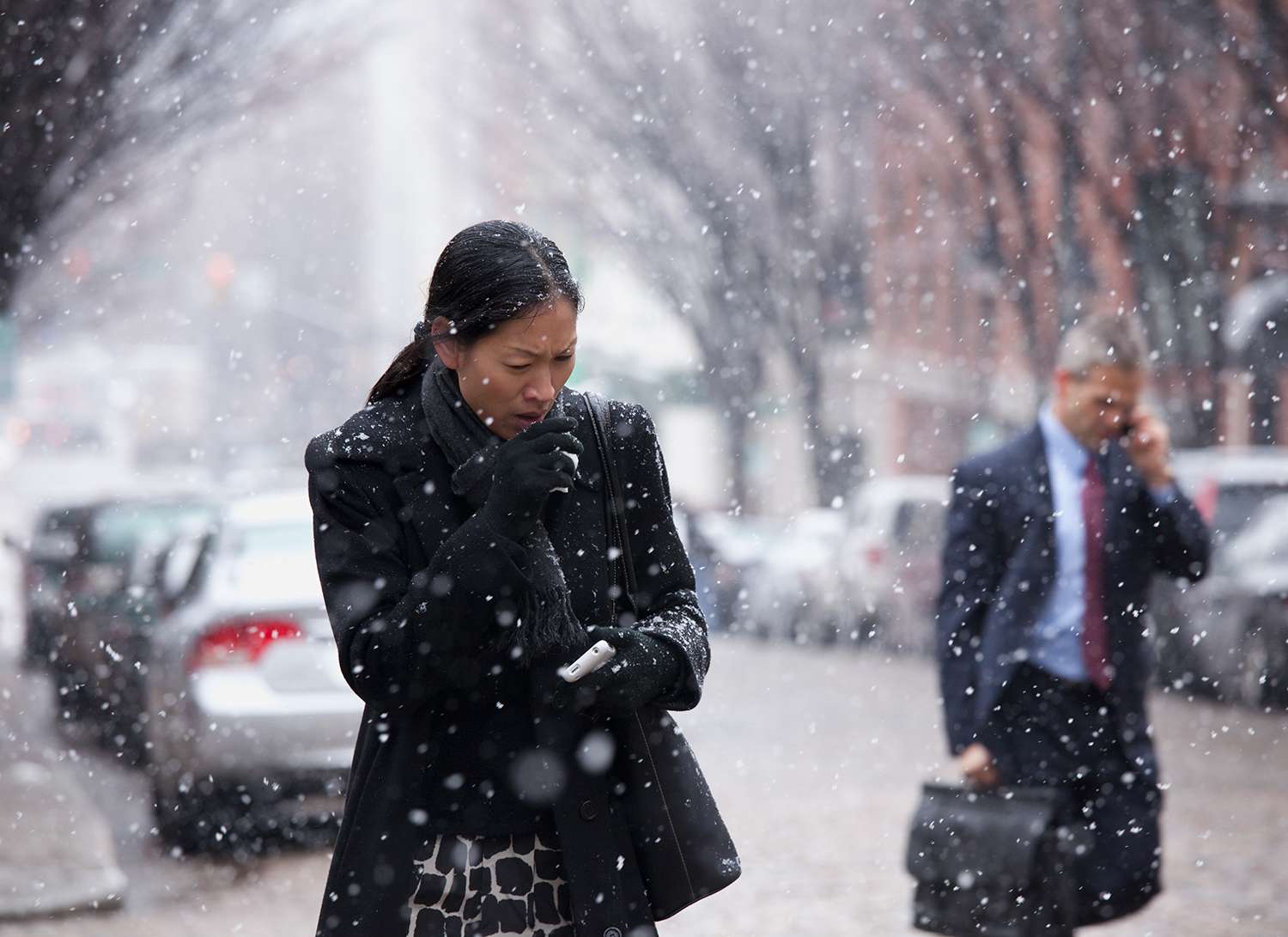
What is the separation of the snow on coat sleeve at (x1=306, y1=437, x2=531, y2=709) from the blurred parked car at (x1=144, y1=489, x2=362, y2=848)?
17.1 feet

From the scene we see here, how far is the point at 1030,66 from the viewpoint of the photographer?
56.3ft

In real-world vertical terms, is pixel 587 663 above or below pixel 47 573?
above

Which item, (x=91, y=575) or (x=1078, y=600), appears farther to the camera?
(x=91, y=575)

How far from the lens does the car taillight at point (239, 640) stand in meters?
8.32

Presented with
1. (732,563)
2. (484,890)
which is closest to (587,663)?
(484,890)

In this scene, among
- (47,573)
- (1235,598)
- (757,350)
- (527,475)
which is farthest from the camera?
(757,350)

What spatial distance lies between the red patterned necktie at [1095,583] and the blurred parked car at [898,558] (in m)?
13.6

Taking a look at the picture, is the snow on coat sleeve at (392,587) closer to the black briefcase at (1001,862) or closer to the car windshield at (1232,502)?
the black briefcase at (1001,862)

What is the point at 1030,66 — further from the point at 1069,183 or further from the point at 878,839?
the point at 878,839

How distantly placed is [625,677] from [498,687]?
0.19 meters

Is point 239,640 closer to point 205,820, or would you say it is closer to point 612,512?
point 205,820

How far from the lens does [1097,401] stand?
4719 millimetres

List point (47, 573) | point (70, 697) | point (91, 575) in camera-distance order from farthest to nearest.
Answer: point (47, 573) < point (91, 575) < point (70, 697)

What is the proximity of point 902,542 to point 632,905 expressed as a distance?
1647cm
